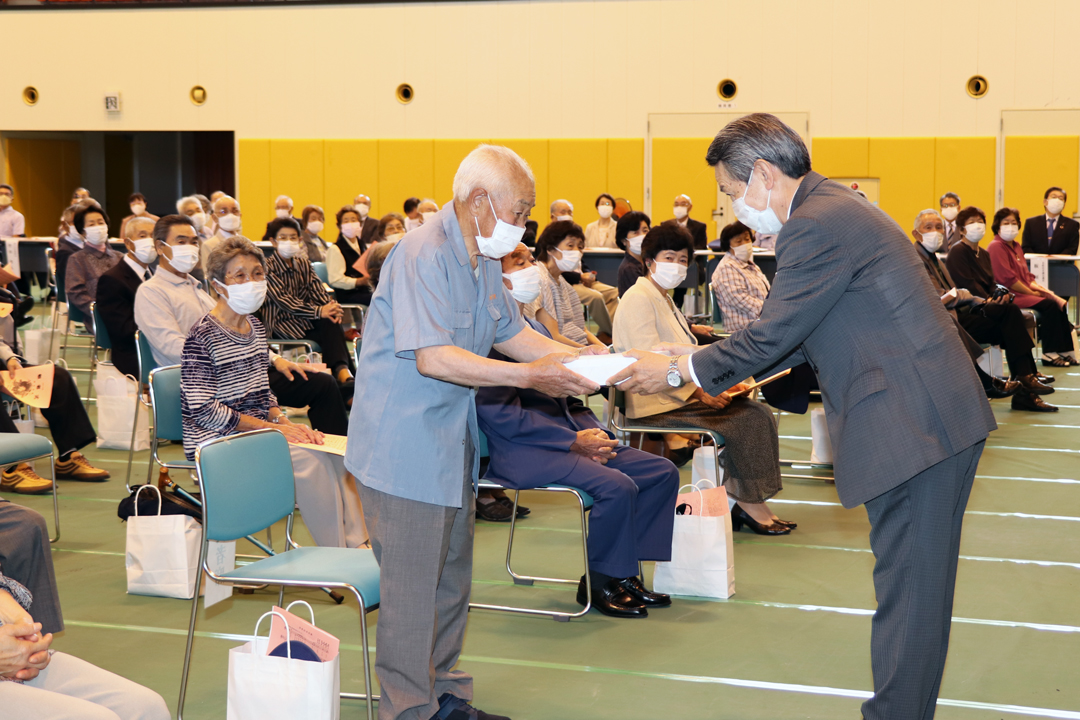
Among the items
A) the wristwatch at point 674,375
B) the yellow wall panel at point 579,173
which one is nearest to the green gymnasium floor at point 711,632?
the wristwatch at point 674,375

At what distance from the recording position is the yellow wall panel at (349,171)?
16.2 m

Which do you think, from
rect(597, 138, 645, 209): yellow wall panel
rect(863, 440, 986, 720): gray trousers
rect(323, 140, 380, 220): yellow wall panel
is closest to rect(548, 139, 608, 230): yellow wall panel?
rect(597, 138, 645, 209): yellow wall panel

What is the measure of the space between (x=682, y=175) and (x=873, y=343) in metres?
13.3

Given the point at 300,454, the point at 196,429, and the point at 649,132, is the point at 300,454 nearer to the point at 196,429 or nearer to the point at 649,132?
the point at 196,429

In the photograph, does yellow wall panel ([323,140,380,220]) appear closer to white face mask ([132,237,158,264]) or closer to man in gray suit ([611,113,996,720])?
white face mask ([132,237,158,264])

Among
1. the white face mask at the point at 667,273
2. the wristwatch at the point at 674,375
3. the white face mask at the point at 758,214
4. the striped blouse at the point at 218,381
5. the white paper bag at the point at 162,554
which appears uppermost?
the white face mask at the point at 758,214

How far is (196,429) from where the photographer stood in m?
3.91

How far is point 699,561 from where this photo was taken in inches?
152

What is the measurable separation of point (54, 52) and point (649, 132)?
373 inches

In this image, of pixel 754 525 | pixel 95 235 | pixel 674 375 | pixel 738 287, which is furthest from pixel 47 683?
pixel 95 235

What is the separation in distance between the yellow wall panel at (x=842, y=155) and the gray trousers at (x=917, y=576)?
42.4 ft

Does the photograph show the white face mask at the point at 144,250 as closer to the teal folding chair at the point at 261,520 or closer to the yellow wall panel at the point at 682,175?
the teal folding chair at the point at 261,520

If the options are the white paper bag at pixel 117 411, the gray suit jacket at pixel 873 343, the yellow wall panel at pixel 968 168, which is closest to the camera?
the gray suit jacket at pixel 873 343

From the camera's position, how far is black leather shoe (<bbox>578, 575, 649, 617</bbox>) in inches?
146
